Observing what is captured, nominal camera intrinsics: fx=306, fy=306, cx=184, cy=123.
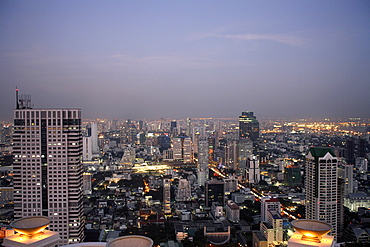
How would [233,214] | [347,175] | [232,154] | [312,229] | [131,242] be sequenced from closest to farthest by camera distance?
[131,242] < [312,229] < [233,214] < [347,175] < [232,154]

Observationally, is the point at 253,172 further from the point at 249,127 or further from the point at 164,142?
the point at 164,142

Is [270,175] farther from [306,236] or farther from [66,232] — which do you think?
[306,236]

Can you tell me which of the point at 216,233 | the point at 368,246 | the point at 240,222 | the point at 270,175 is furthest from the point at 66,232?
the point at 270,175

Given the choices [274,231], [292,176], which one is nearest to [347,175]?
[292,176]

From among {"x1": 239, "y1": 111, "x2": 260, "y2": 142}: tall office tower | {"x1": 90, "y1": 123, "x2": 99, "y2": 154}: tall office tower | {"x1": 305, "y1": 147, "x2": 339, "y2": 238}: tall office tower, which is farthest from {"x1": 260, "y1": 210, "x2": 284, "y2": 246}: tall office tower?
{"x1": 90, "y1": 123, "x2": 99, "y2": 154}: tall office tower

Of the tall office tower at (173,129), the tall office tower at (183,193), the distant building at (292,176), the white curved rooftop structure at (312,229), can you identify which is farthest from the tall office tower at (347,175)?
the tall office tower at (173,129)

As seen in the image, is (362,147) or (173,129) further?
(173,129)
